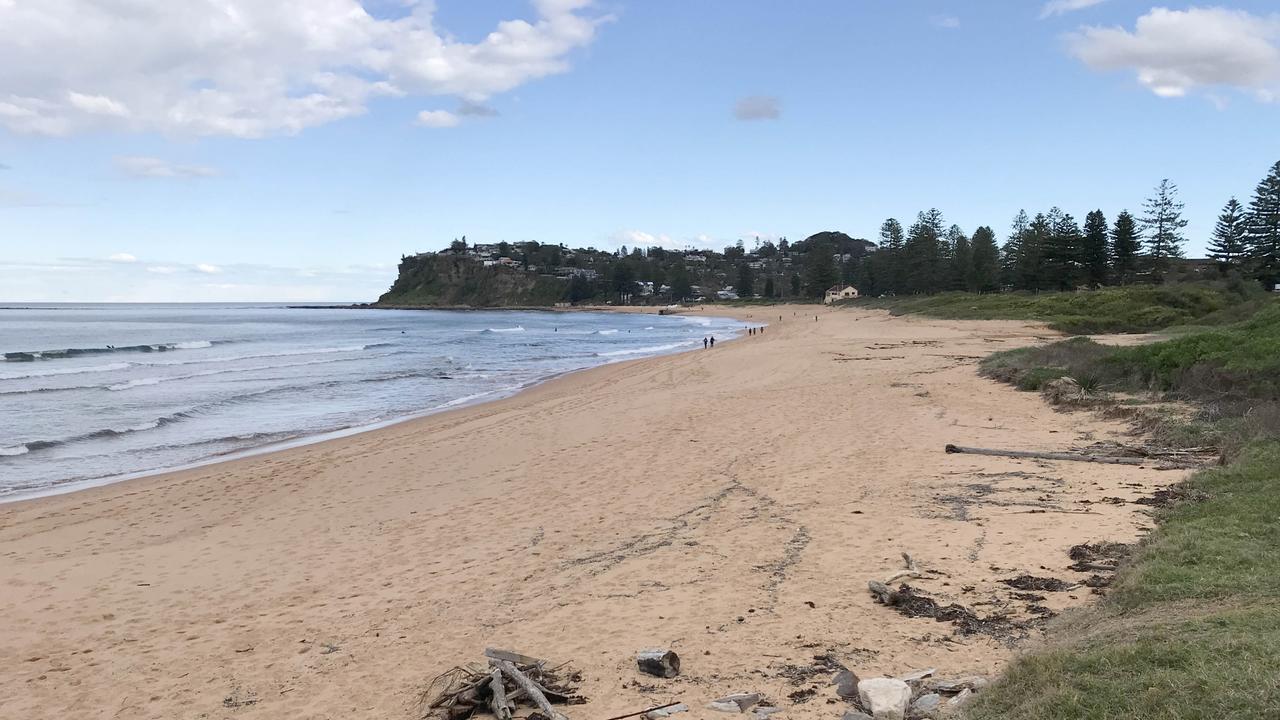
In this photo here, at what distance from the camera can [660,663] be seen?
17.3 feet

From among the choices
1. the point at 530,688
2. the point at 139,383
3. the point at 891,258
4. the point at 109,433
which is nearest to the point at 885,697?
the point at 530,688

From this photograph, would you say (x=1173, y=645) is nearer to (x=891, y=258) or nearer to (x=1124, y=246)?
(x=1124, y=246)

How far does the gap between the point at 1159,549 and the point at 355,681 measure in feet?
20.6

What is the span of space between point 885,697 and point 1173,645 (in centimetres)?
148

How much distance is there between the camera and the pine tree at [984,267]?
8650 centimetres

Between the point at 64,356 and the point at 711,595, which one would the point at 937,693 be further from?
the point at 64,356

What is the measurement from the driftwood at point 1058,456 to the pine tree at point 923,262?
89.2 m

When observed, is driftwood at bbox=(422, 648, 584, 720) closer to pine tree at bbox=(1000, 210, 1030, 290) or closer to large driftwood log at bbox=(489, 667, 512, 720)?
large driftwood log at bbox=(489, 667, 512, 720)

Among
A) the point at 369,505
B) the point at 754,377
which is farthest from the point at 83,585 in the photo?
the point at 754,377

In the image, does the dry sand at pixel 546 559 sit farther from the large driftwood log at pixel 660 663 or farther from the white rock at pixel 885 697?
the white rock at pixel 885 697

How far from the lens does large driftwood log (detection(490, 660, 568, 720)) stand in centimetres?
469

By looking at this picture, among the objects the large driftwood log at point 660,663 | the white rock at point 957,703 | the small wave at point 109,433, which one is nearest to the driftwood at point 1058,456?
the white rock at point 957,703

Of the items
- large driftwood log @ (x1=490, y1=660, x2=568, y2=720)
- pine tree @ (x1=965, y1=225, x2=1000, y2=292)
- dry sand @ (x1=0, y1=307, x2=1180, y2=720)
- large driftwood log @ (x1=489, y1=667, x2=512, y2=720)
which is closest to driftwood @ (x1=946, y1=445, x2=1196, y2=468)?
dry sand @ (x1=0, y1=307, x2=1180, y2=720)

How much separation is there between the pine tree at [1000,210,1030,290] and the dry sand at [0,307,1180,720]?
71.6 meters
